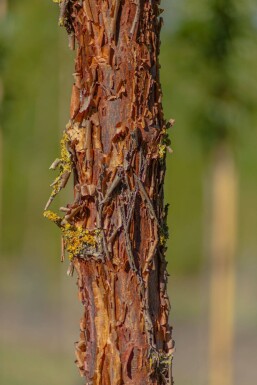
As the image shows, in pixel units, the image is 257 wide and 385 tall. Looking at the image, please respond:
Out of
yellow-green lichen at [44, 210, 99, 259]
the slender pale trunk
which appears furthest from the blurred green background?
yellow-green lichen at [44, 210, 99, 259]

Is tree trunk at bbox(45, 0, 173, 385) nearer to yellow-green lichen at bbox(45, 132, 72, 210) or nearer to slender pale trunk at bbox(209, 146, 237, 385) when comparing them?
yellow-green lichen at bbox(45, 132, 72, 210)

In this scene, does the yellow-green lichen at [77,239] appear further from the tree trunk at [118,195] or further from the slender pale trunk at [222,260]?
the slender pale trunk at [222,260]

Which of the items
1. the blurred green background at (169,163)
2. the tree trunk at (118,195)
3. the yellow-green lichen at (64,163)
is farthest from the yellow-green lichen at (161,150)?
the blurred green background at (169,163)

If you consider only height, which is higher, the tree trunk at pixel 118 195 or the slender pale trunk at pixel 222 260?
the slender pale trunk at pixel 222 260

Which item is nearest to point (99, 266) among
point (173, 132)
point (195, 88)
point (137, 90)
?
point (137, 90)

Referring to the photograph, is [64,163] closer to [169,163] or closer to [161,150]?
[161,150]

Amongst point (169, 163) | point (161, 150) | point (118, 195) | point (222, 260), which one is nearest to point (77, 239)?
point (118, 195)
